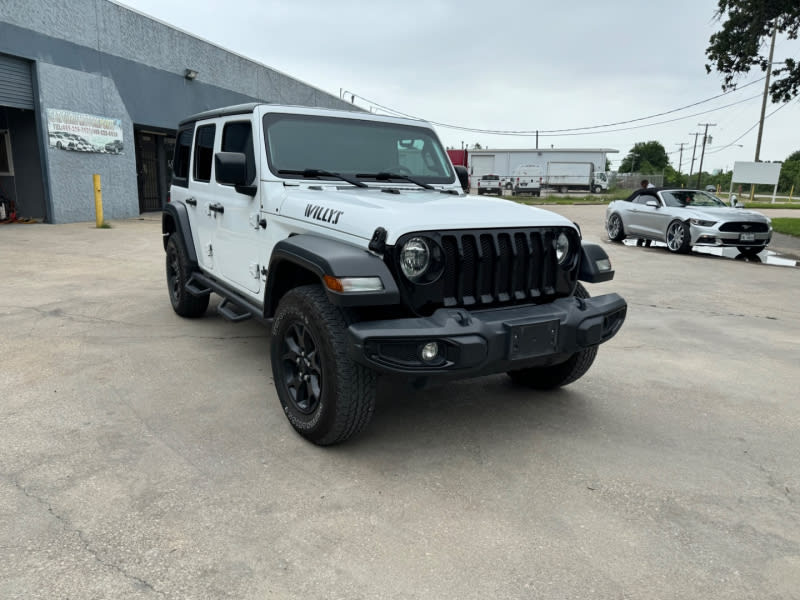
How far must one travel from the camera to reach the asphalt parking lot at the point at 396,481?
2.19m

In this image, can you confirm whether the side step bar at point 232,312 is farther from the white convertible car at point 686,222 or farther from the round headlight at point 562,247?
the white convertible car at point 686,222

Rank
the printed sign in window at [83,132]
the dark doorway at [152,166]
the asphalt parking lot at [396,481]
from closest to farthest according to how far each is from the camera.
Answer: the asphalt parking lot at [396,481] < the printed sign in window at [83,132] < the dark doorway at [152,166]

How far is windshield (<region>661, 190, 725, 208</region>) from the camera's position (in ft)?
41.2

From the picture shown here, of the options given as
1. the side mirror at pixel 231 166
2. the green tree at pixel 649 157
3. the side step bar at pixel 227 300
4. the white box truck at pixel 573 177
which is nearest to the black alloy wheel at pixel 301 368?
the side step bar at pixel 227 300

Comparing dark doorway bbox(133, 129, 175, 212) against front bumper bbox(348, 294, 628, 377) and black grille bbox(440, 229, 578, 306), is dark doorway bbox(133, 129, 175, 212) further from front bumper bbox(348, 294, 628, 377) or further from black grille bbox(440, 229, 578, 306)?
front bumper bbox(348, 294, 628, 377)

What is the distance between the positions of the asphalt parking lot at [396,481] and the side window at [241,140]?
4.96ft

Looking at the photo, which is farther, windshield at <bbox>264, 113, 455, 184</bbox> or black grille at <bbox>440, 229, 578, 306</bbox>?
windshield at <bbox>264, 113, 455, 184</bbox>

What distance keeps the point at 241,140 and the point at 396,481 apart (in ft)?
8.74

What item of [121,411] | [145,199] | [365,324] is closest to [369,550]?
[365,324]

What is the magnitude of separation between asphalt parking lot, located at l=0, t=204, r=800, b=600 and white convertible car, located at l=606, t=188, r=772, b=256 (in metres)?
7.11

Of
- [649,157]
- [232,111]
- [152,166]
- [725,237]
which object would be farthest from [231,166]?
[649,157]

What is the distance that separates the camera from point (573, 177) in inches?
1745

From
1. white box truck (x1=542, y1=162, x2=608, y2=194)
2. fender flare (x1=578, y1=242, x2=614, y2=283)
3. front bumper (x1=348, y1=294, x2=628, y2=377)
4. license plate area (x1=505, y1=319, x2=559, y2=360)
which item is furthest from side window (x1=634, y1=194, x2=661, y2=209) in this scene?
white box truck (x1=542, y1=162, x2=608, y2=194)

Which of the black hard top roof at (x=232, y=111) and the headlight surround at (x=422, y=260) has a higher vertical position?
the black hard top roof at (x=232, y=111)
